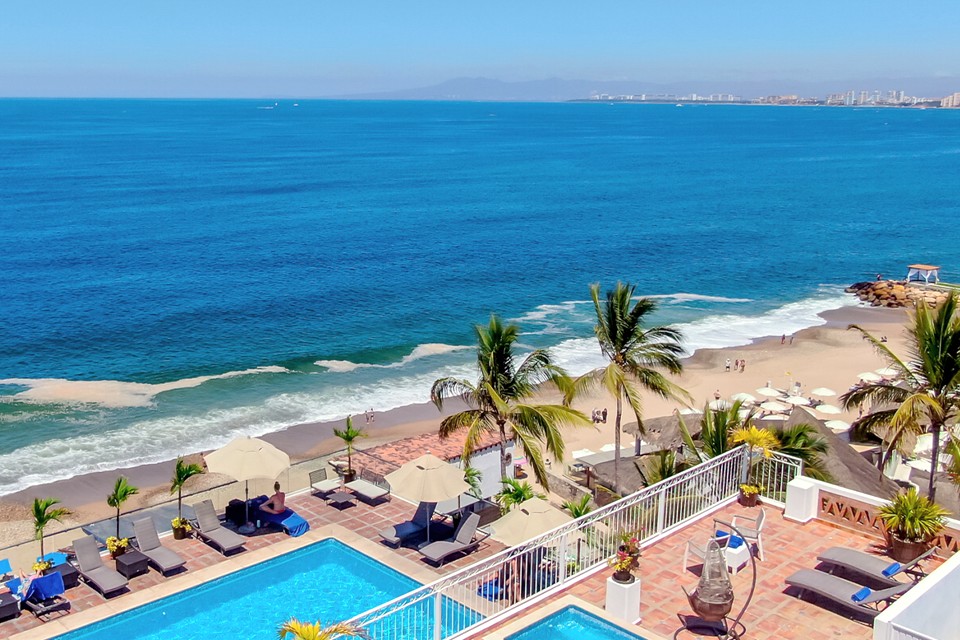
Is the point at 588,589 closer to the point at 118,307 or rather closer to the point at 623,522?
the point at 623,522

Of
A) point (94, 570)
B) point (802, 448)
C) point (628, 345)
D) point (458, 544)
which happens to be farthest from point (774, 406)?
point (94, 570)

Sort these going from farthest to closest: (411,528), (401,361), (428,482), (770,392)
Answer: (401,361) → (770,392) → (411,528) → (428,482)

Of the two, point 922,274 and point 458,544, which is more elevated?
point 458,544

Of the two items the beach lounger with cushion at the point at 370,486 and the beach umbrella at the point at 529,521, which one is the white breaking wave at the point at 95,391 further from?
the beach umbrella at the point at 529,521

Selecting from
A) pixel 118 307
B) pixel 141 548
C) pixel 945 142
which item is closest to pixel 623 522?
pixel 141 548

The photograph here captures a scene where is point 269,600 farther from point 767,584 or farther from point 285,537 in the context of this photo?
point 767,584

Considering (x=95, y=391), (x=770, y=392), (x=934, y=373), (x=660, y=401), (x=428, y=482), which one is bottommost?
(x=660, y=401)
